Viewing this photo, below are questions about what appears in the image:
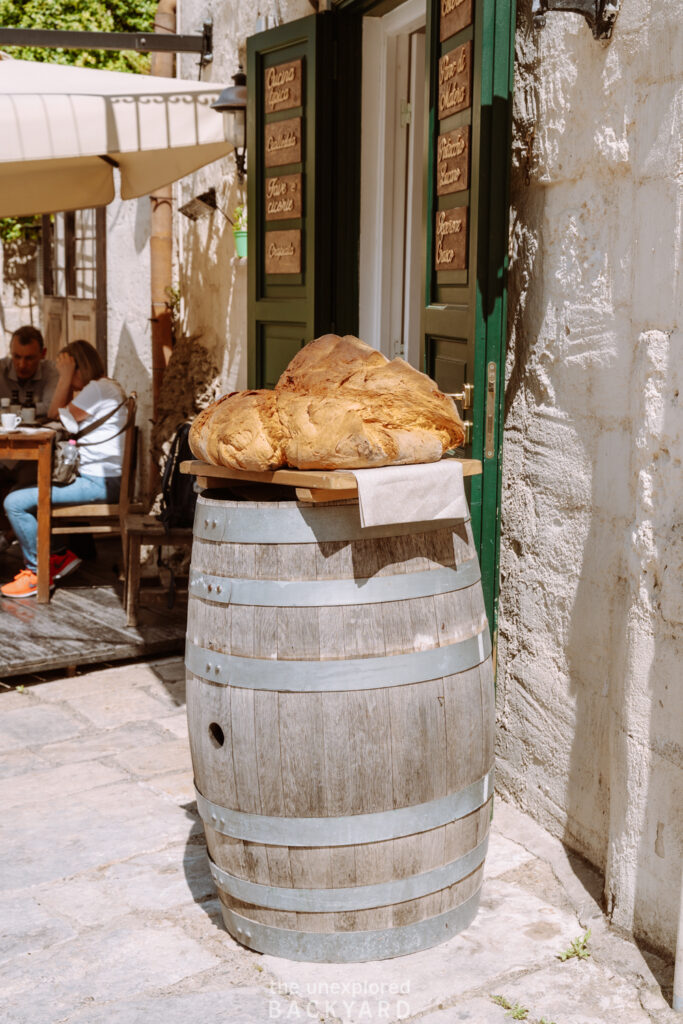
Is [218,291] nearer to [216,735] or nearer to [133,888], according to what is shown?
[133,888]

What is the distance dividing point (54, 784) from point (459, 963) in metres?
1.69

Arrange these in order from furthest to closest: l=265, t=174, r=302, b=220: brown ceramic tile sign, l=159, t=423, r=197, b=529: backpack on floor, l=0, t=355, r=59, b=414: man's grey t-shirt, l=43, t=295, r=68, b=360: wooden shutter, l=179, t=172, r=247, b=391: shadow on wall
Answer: l=43, t=295, r=68, b=360: wooden shutter, l=0, t=355, r=59, b=414: man's grey t-shirt, l=179, t=172, r=247, b=391: shadow on wall, l=159, t=423, r=197, b=529: backpack on floor, l=265, t=174, r=302, b=220: brown ceramic tile sign

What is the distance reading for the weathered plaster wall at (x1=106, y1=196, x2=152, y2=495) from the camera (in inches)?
333

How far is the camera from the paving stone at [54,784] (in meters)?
3.64

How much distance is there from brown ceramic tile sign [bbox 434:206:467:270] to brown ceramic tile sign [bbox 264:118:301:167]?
1.29m

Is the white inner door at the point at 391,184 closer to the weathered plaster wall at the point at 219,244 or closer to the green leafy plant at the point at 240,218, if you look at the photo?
the weathered plaster wall at the point at 219,244

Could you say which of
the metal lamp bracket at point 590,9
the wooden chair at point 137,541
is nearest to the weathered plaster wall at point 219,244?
the wooden chair at point 137,541

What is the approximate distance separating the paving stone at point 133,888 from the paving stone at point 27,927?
0.10 feet

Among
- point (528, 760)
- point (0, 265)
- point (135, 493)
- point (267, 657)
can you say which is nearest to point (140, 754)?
point (528, 760)

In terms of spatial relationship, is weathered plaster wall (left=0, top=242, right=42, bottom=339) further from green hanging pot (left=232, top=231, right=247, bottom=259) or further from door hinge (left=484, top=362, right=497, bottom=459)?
door hinge (left=484, top=362, right=497, bottom=459)

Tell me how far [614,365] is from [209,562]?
119cm

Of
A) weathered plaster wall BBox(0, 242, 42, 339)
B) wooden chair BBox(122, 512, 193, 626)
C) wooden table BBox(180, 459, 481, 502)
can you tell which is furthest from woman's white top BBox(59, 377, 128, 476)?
weathered plaster wall BBox(0, 242, 42, 339)

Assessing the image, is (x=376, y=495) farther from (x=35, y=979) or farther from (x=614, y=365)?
(x=35, y=979)

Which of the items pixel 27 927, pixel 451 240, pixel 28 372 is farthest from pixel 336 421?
pixel 28 372
